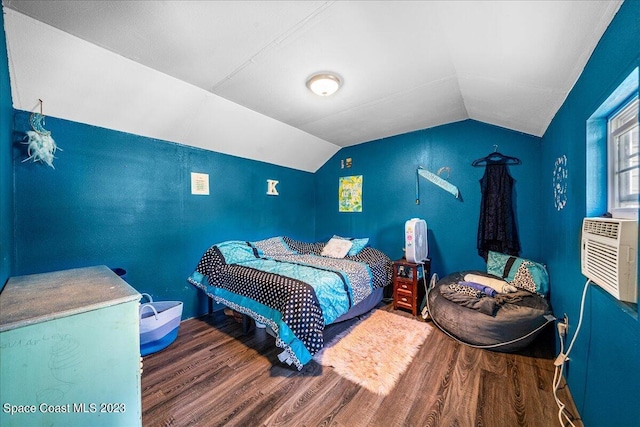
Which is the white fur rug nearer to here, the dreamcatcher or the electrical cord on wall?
the electrical cord on wall

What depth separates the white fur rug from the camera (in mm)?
1815

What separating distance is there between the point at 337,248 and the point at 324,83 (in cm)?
224

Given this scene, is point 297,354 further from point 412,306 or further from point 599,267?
point 599,267

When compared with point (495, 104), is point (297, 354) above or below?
below

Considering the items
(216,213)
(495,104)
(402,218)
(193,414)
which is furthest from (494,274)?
(216,213)

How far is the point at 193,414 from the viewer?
1.49 meters

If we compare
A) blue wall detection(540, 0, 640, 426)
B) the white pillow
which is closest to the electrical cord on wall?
blue wall detection(540, 0, 640, 426)

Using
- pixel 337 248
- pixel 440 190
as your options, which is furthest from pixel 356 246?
pixel 440 190

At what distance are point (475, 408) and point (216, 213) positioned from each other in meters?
3.21

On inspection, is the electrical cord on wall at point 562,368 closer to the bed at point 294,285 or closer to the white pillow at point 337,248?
the bed at point 294,285

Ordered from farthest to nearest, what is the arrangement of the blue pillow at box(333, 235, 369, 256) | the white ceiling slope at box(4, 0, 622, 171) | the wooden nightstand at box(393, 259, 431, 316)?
the blue pillow at box(333, 235, 369, 256)
the wooden nightstand at box(393, 259, 431, 316)
the white ceiling slope at box(4, 0, 622, 171)

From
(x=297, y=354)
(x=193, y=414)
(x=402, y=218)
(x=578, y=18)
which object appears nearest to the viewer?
(x=578, y=18)

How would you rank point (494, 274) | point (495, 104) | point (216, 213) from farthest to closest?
point (216, 213)
point (494, 274)
point (495, 104)

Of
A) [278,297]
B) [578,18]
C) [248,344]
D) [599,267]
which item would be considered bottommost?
[248,344]
